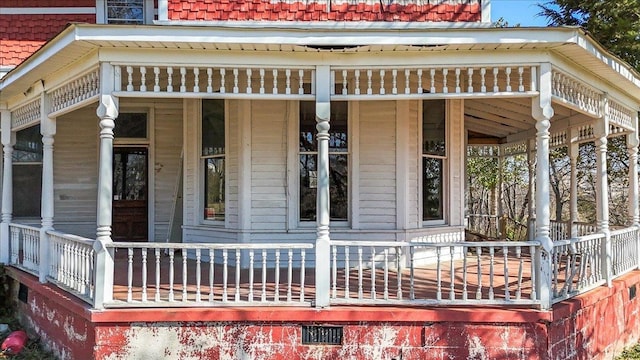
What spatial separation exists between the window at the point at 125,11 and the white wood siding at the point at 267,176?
132 inches

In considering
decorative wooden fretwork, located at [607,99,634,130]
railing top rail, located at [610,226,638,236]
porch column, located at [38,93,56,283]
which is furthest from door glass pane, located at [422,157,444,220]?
porch column, located at [38,93,56,283]

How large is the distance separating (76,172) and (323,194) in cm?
664

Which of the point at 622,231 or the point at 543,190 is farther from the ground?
the point at 543,190

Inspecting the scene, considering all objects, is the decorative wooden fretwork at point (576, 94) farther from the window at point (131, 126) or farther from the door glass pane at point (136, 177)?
the door glass pane at point (136, 177)

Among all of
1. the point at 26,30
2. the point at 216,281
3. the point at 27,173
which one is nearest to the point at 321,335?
the point at 216,281

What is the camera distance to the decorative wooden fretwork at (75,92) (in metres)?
6.52

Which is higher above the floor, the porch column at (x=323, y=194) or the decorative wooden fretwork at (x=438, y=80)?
the decorative wooden fretwork at (x=438, y=80)

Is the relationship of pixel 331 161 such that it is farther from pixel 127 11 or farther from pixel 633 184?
pixel 633 184

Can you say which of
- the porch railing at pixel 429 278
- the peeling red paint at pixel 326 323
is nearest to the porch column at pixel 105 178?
the peeling red paint at pixel 326 323

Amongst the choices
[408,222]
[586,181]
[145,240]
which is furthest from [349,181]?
[586,181]

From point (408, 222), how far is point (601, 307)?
2.88 meters

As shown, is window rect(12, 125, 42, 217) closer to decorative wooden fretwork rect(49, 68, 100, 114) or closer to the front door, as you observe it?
the front door

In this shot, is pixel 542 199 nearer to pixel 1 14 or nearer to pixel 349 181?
pixel 349 181

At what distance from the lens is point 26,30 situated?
34.4ft
